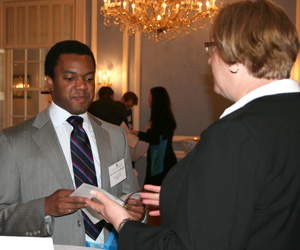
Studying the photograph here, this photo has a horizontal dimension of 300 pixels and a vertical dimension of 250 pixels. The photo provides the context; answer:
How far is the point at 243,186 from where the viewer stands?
2.77 ft

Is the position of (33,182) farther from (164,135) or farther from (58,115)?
(164,135)

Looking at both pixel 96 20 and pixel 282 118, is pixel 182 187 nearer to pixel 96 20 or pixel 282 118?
pixel 282 118

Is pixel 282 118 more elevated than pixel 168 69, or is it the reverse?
pixel 168 69

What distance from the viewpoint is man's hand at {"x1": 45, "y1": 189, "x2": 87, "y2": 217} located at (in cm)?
141

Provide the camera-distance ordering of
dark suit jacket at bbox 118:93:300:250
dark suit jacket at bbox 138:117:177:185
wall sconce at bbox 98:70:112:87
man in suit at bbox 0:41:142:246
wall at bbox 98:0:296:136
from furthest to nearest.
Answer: wall sconce at bbox 98:70:112:87 → wall at bbox 98:0:296:136 → dark suit jacket at bbox 138:117:177:185 → man in suit at bbox 0:41:142:246 → dark suit jacket at bbox 118:93:300:250

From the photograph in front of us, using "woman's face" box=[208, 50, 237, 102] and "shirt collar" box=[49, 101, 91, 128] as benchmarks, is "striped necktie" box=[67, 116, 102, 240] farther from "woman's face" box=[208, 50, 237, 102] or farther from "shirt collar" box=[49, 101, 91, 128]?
"woman's face" box=[208, 50, 237, 102]

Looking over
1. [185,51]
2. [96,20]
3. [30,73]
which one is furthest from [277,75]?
[30,73]

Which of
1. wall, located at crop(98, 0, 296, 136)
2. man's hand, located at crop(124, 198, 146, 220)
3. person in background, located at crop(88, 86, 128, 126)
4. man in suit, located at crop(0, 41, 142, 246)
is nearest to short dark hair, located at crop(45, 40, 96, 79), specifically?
man in suit, located at crop(0, 41, 142, 246)

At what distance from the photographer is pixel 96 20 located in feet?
24.6

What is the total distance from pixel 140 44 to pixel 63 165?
235 inches

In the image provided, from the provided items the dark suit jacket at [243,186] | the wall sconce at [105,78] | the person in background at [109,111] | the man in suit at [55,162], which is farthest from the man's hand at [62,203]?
the wall sconce at [105,78]

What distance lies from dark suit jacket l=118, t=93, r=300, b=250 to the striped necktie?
75cm

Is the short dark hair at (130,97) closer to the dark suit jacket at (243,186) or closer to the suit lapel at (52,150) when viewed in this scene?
the suit lapel at (52,150)

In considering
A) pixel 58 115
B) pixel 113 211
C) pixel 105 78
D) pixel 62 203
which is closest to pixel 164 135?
pixel 105 78
